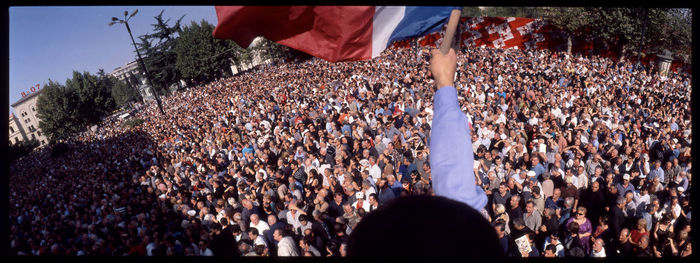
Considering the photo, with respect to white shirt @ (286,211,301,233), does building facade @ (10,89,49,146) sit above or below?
above

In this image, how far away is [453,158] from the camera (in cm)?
104

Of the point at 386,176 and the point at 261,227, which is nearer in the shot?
the point at 261,227

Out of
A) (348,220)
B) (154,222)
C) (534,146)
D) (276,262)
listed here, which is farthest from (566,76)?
(276,262)

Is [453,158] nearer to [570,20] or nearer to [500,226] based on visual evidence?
[500,226]

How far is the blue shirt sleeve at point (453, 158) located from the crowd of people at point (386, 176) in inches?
19.3

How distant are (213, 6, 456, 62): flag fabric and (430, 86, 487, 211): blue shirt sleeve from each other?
49.6 inches

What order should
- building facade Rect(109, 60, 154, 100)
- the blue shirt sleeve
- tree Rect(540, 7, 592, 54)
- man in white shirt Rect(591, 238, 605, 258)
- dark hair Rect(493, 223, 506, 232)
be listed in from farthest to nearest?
building facade Rect(109, 60, 154, 100) → tree Rect(540, 7, 592, 54) → dark hair Rect(493, 223, 506, 232) → man in white shirt Rect(591, 238, 605, 258) → the blue shirt sleeve

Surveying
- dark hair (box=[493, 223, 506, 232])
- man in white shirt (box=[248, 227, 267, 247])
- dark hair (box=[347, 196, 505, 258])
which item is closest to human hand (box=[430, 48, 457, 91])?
dark hair (box=[347, 196, 505, 258])

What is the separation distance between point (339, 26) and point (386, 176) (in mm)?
4703

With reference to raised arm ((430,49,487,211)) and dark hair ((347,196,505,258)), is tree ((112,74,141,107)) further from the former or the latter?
dark hair ((347,196,505,258))

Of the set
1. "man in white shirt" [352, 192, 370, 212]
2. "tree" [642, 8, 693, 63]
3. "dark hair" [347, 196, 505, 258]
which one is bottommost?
"tree" [642, 8, 693, 63]

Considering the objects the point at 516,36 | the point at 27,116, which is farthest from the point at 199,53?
the point at 27,116

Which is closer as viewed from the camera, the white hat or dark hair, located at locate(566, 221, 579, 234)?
dark hair, located at locate(566, 221, 579, 234)

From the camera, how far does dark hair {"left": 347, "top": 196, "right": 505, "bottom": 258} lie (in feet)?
2.37
